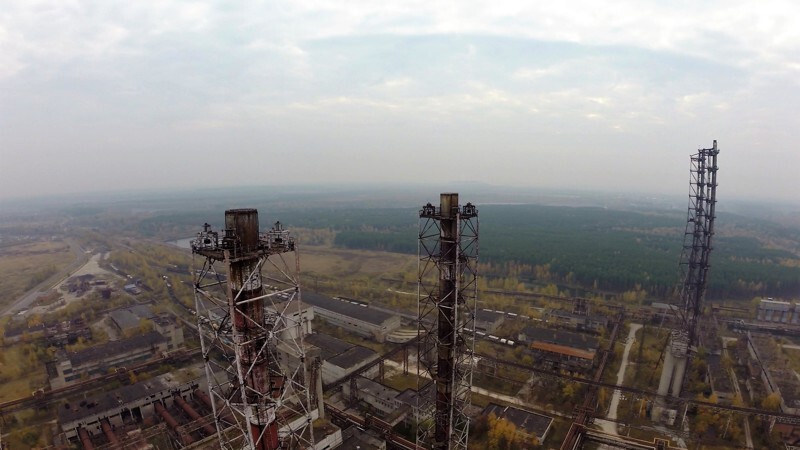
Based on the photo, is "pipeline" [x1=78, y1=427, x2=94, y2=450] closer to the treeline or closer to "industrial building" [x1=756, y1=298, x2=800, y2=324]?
the treeline

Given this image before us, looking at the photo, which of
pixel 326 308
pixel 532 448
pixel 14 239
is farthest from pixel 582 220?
pixel 14 239

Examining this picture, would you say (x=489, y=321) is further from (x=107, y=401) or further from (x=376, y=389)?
(x=107, y=401)

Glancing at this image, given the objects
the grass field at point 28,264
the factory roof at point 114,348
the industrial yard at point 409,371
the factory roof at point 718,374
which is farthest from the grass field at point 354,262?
the grass field at point 28,264

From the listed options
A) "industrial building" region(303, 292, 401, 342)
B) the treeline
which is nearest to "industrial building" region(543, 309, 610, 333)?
"industrial building" region(303, 292, 401, 342)

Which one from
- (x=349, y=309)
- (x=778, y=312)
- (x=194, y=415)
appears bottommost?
(x=194, y=415)

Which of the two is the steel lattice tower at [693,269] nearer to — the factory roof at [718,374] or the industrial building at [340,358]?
the factory roof at [718,374]

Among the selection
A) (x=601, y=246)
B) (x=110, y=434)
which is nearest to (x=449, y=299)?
(x=110, y=434)

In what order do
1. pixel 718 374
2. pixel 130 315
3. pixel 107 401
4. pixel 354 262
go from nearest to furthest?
pixel 107 401 → pixel 718 374 → pixel 130 315 → pixel 354 262
